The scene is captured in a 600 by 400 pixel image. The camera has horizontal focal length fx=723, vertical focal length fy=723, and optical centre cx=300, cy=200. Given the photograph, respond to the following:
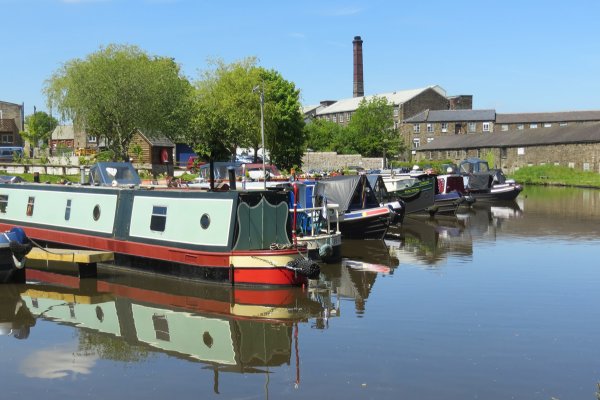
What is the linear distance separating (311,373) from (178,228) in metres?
8.20

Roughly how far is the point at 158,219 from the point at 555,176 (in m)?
59.6

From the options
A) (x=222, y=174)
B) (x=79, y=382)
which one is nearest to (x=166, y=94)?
(x=222, y=174)

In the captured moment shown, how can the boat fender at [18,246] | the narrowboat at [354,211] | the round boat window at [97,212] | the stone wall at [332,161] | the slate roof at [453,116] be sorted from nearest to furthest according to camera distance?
the boat fender at [18,246], the round boat window at [97,212], the narrowboat at [354,211], the stone wall at [332,161], the slate roof at [453,116]

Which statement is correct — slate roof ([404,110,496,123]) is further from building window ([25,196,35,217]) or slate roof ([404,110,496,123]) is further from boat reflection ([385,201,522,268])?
building window ([25,196,35,217])

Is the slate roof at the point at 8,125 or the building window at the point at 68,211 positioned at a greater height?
the slate roof at the point at 8,125

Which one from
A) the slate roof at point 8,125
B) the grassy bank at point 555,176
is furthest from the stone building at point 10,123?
the grassy bank at point 555,176

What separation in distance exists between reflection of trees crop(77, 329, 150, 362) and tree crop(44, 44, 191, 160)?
33503mm

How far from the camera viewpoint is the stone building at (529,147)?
234ft

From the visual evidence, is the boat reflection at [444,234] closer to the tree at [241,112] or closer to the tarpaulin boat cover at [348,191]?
the tarpaulin boat cover at [348,191]

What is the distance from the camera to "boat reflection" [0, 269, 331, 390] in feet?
41.4

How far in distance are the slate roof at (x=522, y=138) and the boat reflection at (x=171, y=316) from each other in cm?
6100

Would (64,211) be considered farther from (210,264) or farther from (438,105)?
(438,105)

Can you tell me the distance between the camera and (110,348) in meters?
12.9

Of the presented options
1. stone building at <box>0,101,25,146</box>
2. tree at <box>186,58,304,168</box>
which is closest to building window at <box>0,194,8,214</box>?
tree at <box>186,58,304,168</box>
